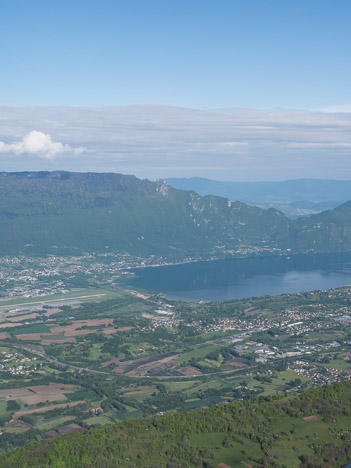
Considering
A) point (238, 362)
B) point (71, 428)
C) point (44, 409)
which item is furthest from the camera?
point (238, 362)

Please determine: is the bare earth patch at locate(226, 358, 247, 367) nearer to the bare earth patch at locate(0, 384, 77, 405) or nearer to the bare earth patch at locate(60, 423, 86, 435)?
the bare earth patch at locate(0, 384, 77, 405)

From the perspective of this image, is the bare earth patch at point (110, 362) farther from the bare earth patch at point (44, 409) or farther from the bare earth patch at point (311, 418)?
A: the bare earth patch at point (311, 418)

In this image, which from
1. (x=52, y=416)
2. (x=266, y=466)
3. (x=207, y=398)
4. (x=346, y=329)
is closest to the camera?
(x=266, y=466)

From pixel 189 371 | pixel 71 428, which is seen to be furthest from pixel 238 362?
pixel 71 428

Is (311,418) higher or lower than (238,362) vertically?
higher

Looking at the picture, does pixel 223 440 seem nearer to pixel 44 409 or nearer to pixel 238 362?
pixel 44 409

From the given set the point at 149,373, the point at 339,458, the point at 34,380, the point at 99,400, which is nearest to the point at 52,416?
the point at 99,400

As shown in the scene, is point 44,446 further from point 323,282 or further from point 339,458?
point 323,282

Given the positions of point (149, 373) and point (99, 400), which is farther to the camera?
point (149, 373)

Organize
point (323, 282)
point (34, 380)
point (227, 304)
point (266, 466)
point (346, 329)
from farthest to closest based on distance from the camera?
point (323, 282), point (227, 304), point (346, 329), point (34, 380), point (266, 466)
